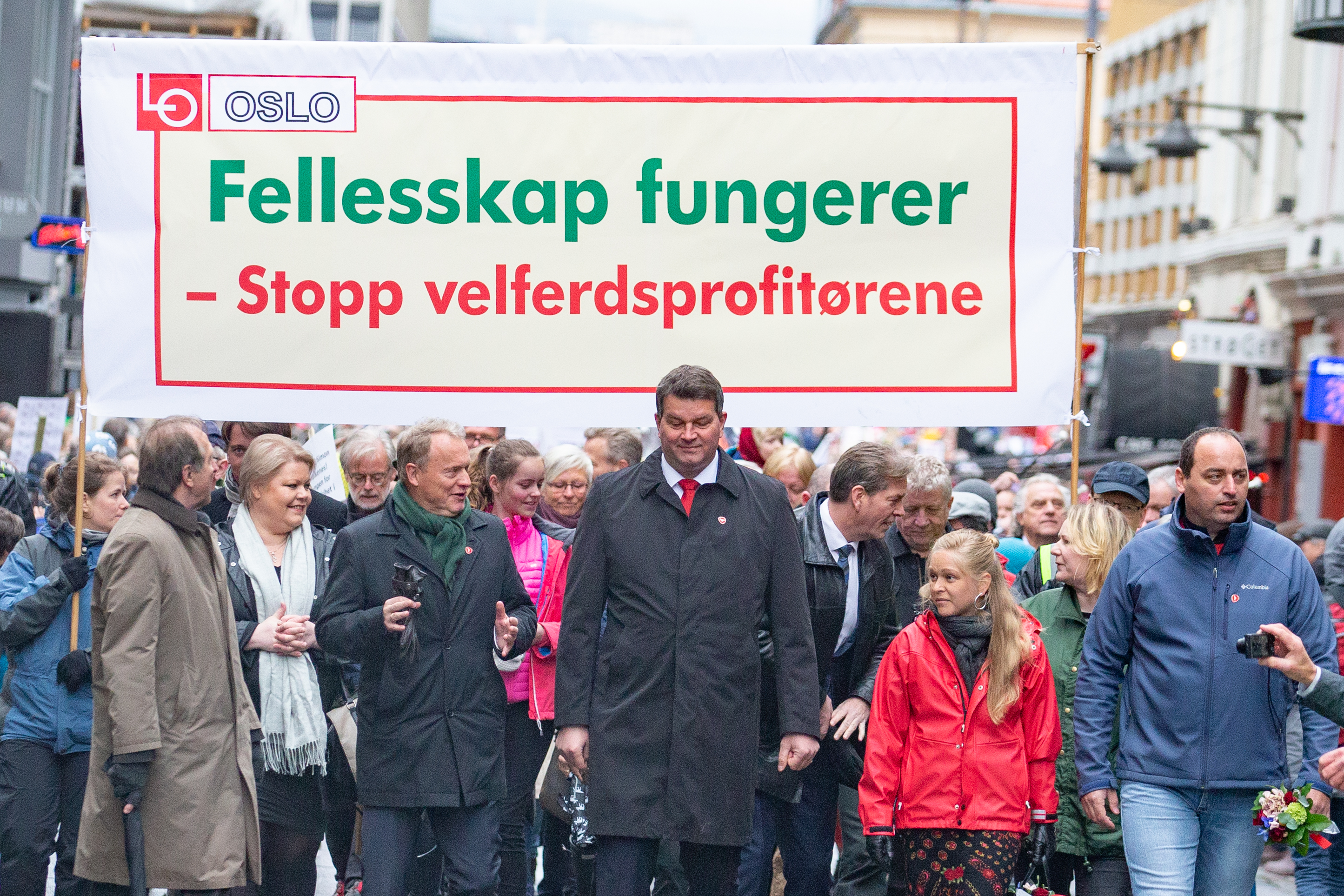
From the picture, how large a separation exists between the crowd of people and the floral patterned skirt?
1cm

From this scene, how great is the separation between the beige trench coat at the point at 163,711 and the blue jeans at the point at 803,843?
70.2 inches

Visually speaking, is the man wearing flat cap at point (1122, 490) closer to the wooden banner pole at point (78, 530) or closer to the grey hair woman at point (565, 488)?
the grey hair woman at point (565, 488)

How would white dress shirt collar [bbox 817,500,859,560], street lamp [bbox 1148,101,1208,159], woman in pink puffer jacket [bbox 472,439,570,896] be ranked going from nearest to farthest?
white dress shirt collar [bbox 817,500,859,560], woman in pink puffer jacket [bbox 472,439,570,896], street lamp [bbox 1148,101,1208,159]

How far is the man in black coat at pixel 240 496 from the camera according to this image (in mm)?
6496

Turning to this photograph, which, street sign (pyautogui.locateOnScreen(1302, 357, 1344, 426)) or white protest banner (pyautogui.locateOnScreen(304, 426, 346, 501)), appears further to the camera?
street sign (pyautogui.locateOnScreen(1302, 357, 1344, 426))

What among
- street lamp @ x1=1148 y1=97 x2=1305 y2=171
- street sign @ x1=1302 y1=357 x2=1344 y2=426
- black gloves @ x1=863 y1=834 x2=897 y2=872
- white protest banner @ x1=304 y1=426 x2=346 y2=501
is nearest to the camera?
black gloves @ x1=863 y1=834 x2=897 y2=872

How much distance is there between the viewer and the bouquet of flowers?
4895 mm

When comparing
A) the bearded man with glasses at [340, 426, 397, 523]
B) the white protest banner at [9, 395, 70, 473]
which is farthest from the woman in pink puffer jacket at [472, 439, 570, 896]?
the white protest banner at [9, 395, 70, 473]

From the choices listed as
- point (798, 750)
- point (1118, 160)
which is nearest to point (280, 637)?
point (798, 750)

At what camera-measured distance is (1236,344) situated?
2658cm

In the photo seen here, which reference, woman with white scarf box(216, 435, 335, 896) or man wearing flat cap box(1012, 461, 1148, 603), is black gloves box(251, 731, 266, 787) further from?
man wearing flat cap box(1012, 461, 1148, 603)

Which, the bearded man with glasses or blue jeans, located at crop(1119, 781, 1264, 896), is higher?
the bearded man with glasses

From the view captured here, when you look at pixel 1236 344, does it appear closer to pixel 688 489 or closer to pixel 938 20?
pixel 688 489

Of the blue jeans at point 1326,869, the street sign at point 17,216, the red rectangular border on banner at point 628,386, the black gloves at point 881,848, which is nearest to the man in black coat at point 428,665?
the red rectangular border on banner at point 628,386
